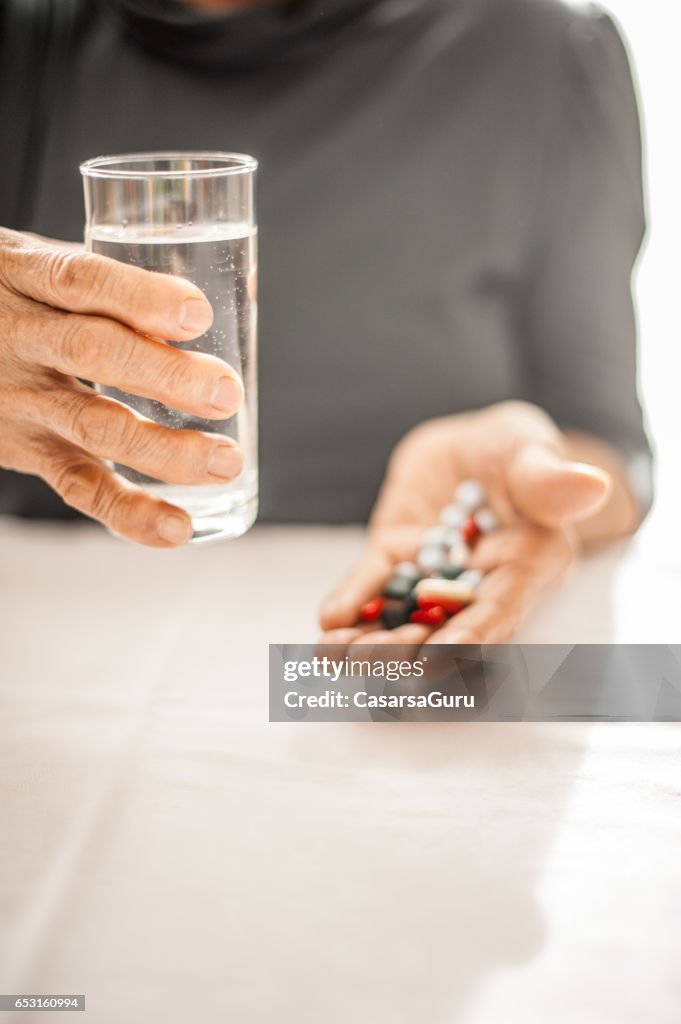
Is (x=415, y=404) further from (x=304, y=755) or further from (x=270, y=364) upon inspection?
(x=304, y=755)

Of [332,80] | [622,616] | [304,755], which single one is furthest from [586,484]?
[332,80]

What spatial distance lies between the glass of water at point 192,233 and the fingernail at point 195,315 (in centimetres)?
4

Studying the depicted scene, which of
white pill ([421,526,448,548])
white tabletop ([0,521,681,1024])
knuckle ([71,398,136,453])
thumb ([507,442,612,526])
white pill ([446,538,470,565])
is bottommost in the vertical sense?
white tabletop ([0,521,681,1024])

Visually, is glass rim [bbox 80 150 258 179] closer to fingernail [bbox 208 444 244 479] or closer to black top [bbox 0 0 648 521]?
fingernail [bbox 208 444 244 479]

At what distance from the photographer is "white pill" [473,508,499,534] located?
3.04 ft

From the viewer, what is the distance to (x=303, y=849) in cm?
56

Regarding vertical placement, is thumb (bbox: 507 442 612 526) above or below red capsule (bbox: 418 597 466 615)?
above

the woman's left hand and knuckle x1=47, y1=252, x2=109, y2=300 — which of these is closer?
knuckle x1=47, y1=252, x2=109, y2=300

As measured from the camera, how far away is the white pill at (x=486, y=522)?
36.5 inches

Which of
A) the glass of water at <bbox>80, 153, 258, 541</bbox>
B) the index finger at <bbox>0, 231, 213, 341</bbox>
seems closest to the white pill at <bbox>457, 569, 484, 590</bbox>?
the glass of water at <bbox>80, 153, 258, 541</bbox>

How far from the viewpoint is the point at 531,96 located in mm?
1163

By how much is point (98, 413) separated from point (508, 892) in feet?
1.25

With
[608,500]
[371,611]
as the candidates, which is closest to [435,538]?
[371,611]
